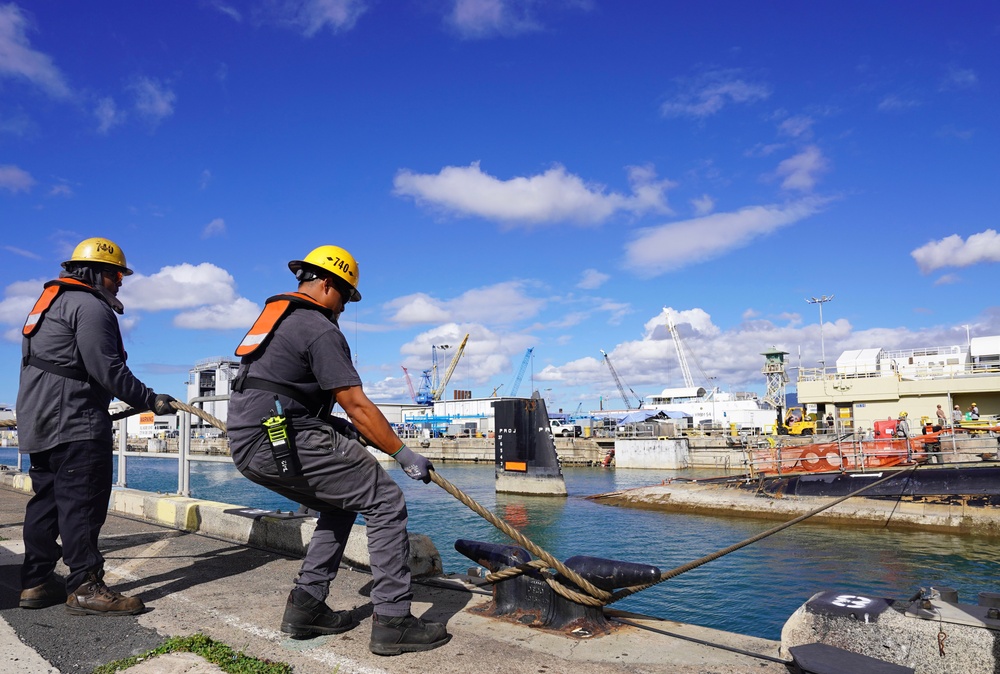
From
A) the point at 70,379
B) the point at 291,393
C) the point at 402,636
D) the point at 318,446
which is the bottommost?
the point at 402,636

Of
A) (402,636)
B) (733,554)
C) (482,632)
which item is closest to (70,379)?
(402,636)

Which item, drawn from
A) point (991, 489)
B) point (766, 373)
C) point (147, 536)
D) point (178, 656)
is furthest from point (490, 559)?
point (766, 373)

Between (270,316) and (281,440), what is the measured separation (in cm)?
71

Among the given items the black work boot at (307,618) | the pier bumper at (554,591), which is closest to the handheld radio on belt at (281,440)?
the black work boot at (307,618)

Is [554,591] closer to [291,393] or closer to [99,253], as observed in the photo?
[291,393]

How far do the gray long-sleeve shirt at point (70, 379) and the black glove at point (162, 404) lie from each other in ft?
0.53

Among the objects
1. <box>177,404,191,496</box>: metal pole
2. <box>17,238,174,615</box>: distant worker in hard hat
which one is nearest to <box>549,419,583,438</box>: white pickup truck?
<box>177,404,191,496</box>: metal pole

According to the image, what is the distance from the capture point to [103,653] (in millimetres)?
3443

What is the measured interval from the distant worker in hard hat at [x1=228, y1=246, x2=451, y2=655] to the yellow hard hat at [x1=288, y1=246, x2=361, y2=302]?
234 millimetres

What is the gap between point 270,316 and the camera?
12.1ft

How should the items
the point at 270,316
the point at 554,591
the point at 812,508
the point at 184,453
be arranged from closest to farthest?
the point at 270,316 < the point at 554,591 < the point at 184,453 < the point at 812,508

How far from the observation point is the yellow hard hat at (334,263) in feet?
12.6

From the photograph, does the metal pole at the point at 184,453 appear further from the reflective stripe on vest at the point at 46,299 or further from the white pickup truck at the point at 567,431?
the white pickup truck at the point at 567,431

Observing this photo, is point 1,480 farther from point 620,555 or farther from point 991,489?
point 991,489
